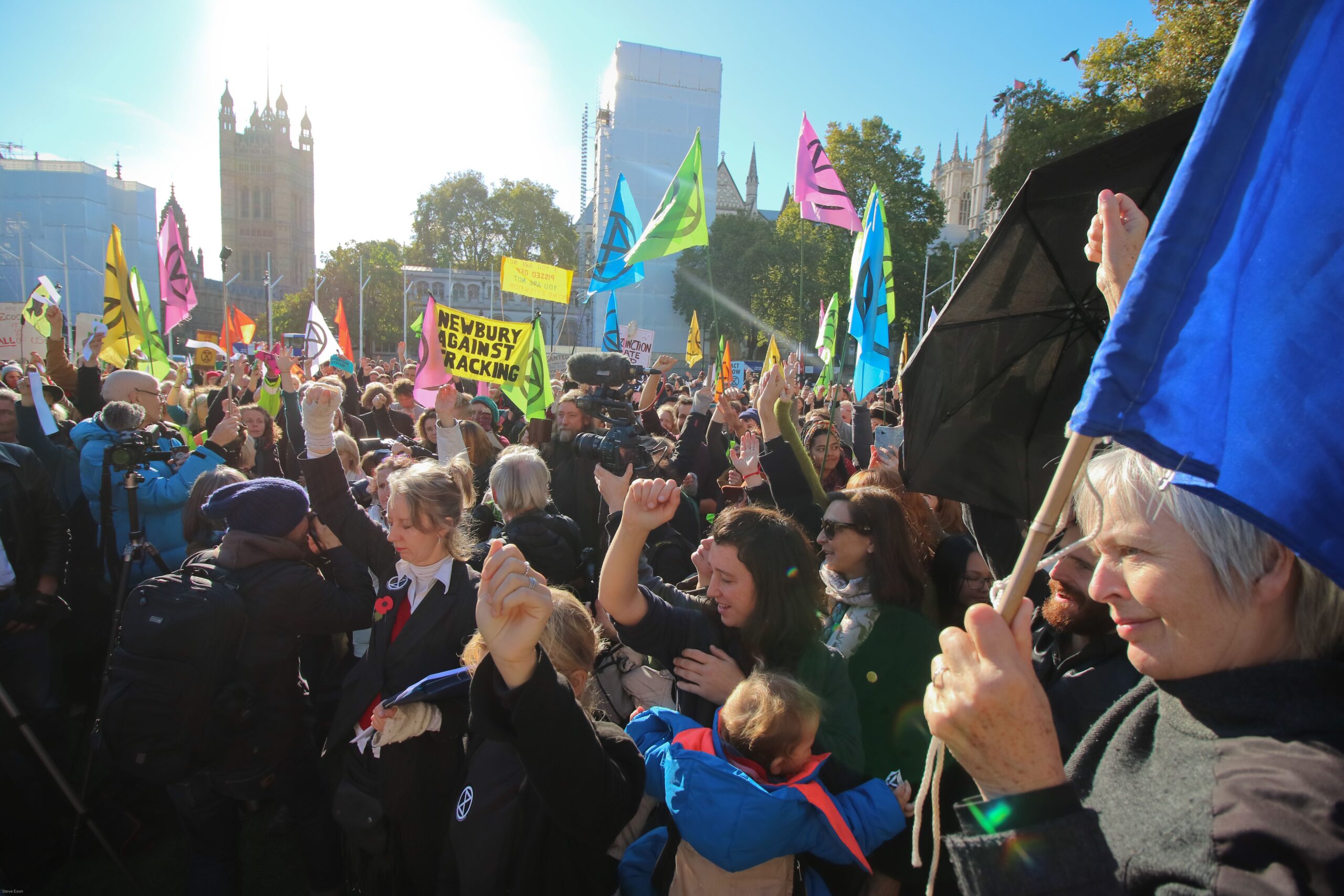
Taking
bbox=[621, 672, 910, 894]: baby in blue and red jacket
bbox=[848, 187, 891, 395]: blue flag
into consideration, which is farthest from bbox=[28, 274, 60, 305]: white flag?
bbox=[621, 672, 910, 894]: baby in blue and red jacket

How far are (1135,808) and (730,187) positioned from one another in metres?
65.4

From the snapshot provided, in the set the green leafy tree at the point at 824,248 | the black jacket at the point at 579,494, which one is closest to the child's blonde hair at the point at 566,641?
the black jacket at the point at 579,494

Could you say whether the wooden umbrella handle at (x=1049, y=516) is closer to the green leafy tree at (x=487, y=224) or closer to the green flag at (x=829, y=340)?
the green flag at (x=829, y=340)

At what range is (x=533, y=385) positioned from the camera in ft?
22.0

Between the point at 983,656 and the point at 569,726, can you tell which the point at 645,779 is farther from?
the point at 983,656

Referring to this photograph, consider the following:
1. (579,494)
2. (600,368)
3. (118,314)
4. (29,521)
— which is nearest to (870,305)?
(600,368)

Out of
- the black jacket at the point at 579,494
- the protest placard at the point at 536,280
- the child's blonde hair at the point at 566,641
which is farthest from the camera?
the protest placard at the point at 536,280

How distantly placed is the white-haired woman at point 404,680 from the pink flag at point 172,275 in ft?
21.8

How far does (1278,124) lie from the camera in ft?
3.23

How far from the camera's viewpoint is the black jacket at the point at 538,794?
4.95 ft

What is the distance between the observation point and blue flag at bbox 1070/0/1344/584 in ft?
3.01

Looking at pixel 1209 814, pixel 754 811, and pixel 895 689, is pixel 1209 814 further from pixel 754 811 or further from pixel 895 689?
pixel 895 689

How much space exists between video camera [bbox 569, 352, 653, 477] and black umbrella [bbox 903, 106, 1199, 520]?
1284 mm

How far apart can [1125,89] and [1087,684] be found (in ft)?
76.9
